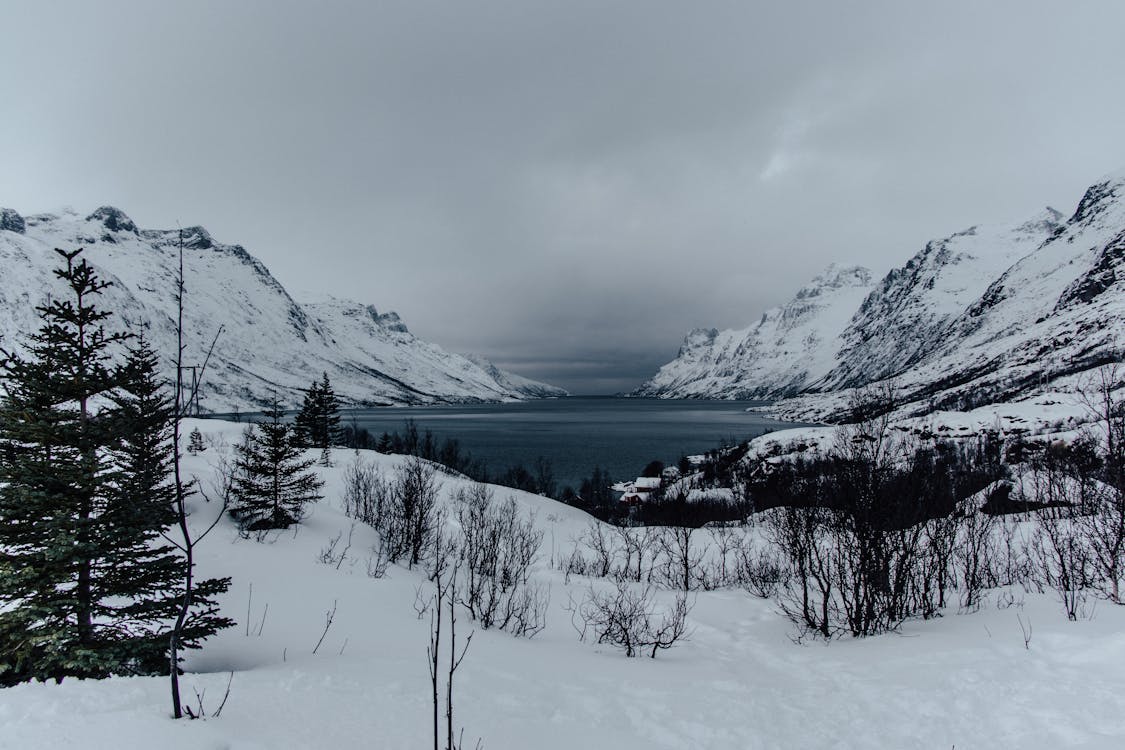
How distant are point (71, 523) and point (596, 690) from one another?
8163 millimetres

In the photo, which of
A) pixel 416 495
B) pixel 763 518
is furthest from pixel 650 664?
pixel 763 518

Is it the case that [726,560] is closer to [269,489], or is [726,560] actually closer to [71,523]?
[269,489]

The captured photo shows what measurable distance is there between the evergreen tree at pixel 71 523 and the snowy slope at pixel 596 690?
1447 mm

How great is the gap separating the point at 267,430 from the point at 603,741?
69.0 feet

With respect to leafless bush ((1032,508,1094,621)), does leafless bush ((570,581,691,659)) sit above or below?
below

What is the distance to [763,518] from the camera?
42.1 meters

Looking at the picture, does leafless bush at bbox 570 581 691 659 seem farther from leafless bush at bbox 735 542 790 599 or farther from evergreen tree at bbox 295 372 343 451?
evergreen tree at bbox 295 372 343 451

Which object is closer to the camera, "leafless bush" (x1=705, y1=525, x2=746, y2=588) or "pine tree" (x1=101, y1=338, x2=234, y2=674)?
"pine tree" (x1=101, y1=338, x2=234, y2=674)

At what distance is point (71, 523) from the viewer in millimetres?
7336

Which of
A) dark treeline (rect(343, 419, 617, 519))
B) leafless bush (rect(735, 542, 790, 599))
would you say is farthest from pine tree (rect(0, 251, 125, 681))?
dark treeline (rect(343, 419, 617, 519))

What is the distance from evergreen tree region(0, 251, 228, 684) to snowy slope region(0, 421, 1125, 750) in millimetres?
1447

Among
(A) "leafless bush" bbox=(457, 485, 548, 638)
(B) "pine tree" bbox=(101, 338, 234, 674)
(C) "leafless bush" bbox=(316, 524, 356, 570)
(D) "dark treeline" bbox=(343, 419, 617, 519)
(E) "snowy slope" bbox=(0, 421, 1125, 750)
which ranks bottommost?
(D) "dark treeline" bbox=(343, 419, 617, 519)

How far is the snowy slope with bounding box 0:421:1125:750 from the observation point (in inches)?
186

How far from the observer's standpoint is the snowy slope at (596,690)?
15.5ft
